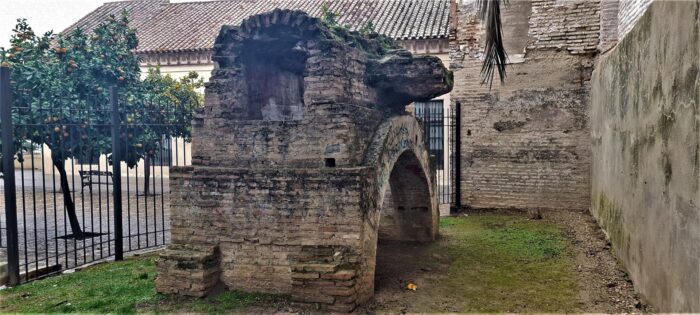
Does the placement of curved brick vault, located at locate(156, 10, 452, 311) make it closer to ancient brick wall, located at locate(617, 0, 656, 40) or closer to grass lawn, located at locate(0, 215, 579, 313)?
grass lawn, located at locate(0, 215, 579, 313)

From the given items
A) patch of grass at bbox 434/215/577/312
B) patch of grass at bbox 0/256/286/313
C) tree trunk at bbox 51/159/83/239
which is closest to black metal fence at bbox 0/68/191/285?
tree trunk at bbox 51/159/83/239

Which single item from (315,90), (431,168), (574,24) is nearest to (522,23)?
(574,24)

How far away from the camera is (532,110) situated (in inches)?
429

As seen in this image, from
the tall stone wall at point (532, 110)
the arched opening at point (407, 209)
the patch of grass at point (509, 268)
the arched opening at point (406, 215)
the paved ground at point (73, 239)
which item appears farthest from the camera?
the tall stone wall at point (532, 110)

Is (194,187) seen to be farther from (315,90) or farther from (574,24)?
(574,24)

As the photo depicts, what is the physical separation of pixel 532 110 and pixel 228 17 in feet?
44.1

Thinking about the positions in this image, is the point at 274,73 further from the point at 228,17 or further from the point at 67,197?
the point at 228,17

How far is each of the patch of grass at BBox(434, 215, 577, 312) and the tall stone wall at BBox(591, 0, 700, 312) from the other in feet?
2.60

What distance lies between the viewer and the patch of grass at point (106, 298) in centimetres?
512

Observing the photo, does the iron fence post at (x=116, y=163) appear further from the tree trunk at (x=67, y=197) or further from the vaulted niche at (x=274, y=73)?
the vaulted niche at (x=274, y=73)

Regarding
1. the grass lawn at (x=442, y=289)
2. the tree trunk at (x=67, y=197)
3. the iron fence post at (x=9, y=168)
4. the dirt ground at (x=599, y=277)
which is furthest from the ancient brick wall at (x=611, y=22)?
the tree trunk at (x=67, y=197)

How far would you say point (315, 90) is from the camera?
18.1 ft

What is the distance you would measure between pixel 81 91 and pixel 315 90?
4.71m

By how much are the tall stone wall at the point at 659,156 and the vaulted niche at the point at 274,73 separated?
3.58m
